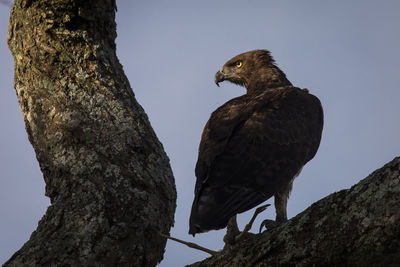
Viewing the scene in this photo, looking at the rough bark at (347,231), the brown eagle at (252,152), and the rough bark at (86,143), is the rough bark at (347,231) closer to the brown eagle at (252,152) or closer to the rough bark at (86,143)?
the rough bark at (86,143)

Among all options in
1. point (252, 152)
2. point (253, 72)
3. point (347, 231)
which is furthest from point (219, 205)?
point (253, 72)

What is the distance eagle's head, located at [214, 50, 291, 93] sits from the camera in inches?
327

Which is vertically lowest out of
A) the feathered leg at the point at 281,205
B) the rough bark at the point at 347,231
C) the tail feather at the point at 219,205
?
the rough bark at the point at 347,231

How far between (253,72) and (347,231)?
22.1 ft

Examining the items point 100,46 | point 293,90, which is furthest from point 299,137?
point 100,46

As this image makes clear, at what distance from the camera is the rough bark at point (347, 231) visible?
2.12m

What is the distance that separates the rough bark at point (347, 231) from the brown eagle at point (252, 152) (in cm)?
186

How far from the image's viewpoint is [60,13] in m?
4.06

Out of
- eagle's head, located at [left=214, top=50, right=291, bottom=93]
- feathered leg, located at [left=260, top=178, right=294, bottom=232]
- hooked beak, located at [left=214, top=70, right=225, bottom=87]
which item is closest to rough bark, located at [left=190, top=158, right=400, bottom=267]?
feathered leg, located at [left=260, top=178, right=294, bottom=232]

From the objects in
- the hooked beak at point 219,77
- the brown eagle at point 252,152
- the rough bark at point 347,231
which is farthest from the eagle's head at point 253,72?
the rough bark at point 347,231

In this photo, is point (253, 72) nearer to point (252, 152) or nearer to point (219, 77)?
point (219, 77)

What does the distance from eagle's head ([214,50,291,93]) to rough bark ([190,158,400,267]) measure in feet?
18.5

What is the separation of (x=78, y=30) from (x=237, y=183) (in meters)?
2.13

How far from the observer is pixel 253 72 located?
28.8ft
